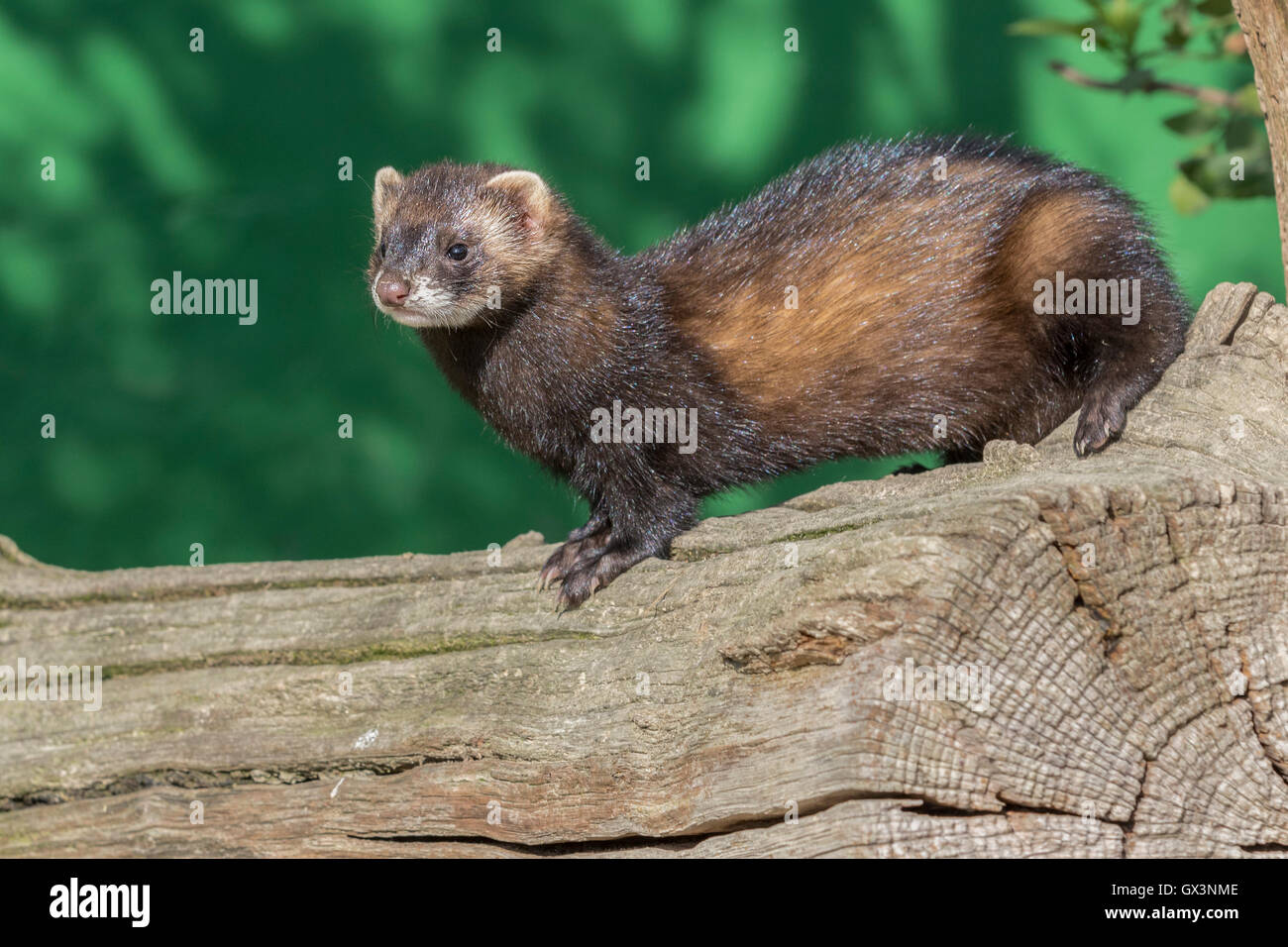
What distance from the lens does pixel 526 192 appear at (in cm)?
422

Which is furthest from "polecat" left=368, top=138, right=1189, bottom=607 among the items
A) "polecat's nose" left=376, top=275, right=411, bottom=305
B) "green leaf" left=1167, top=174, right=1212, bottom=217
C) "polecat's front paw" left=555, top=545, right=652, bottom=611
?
"green leaf" left=1167, top=174, right=1212, bottom=217

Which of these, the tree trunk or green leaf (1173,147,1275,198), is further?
green leaf (1173,147,1275,198)

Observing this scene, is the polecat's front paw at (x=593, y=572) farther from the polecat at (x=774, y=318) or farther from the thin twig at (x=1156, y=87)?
the thin twig at (x=1156, y=87)

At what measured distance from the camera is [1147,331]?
12.3 feet

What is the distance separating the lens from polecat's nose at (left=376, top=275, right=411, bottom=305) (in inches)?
155

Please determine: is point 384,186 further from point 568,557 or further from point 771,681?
point 771,681

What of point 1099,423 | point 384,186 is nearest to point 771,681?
point 1099,423

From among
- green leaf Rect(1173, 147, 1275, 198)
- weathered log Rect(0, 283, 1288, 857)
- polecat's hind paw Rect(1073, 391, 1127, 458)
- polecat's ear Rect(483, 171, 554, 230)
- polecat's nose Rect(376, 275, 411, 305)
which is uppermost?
green leaf Rect(1173, 147, 1275, 198)

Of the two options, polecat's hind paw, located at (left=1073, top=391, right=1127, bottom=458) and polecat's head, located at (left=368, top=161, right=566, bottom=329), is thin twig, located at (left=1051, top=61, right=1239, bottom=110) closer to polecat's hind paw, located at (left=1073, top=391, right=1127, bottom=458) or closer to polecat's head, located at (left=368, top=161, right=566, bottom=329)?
polecat's hind paw, located at (left=1073, top=391, right=1127, bottom=458)

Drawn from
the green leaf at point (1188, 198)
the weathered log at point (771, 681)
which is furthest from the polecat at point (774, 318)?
the weathered log at point (771, 681)

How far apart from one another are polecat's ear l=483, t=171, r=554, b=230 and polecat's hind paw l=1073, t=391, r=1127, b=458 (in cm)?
184

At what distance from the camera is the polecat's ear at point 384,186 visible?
14.3 ft

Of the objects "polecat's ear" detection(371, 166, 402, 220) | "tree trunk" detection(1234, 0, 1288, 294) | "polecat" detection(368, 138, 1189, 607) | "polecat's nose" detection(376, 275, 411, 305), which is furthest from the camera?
"polecat's ear" detection(371, 166, 402, 220)

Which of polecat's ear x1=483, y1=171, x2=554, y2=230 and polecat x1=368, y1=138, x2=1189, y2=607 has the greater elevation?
polecat's ear x1=483, y1=171, x2=554, y2=230
